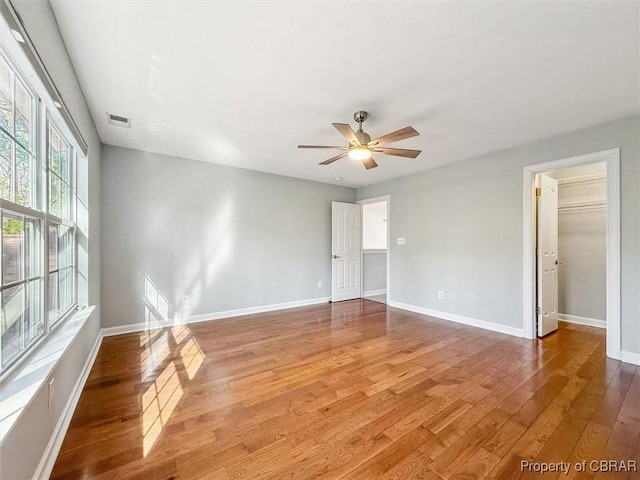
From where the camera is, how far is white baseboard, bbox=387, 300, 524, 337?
3.59m

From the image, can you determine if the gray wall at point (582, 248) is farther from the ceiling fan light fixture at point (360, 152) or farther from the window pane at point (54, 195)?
the window pane at point (54, 195)

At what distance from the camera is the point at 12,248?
4.50ft

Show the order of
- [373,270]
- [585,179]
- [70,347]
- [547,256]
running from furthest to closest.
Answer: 1. [373,270]
2. [585,179]
3. [547,256]
4. [70,347]

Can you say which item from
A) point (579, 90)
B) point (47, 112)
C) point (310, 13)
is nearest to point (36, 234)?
point (47, 112)

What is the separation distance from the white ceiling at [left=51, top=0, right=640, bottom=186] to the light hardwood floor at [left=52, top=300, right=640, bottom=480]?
2483 mm

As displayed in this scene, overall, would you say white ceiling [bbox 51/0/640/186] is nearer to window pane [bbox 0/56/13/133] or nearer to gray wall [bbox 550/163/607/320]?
window pane [bbox 0/56/13/133]

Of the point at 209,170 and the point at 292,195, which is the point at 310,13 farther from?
the point at 292,195

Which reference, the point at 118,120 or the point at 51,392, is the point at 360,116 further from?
the point at 51,392

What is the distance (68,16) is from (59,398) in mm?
2293

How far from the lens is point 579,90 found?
229 centimetres

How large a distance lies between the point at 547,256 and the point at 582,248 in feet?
3.45

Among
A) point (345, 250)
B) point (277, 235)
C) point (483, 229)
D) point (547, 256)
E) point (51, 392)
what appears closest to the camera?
point (51, 392)

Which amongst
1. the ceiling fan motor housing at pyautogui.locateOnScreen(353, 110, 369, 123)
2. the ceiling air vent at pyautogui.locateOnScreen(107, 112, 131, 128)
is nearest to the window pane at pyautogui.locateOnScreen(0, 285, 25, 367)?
the ceiling air vent at pyautogui.locateOnScreen(107, 112, 131, 128)

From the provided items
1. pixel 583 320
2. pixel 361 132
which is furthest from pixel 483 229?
pixel 361 132
